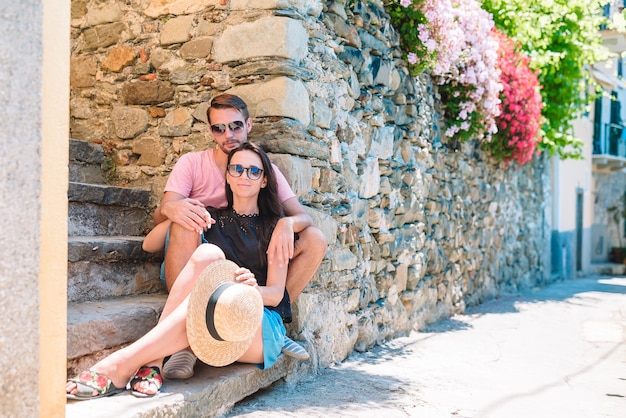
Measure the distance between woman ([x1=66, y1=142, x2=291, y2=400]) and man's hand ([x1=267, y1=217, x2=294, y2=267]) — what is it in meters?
0.04

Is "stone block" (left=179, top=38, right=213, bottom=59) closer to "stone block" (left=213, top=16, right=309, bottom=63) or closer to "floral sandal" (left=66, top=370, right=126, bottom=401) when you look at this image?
"stone block" (left=213, top=16, right=309, bottom=63)

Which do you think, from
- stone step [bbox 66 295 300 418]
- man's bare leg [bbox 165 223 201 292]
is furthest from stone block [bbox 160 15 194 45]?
stone step [bbox 66 295 300 418]

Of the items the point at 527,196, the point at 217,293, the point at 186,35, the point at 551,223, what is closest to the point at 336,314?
the point at 217,293

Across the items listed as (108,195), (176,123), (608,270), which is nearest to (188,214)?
(108,195)

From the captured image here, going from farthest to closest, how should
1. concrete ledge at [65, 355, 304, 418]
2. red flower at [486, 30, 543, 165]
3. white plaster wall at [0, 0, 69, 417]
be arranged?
red flower at [486, 30, 543, 165], concrete ledge at [65, 355, 304, 418], white plaster wall at [0, 0, 69, 417]

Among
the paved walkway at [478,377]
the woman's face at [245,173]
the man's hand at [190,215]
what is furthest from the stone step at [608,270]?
the man's hand at [190,215]

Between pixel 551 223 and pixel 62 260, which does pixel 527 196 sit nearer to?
pixel 551 223

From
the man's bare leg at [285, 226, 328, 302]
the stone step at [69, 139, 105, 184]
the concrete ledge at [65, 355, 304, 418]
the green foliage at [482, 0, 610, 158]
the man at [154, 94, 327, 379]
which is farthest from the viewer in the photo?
the green foliage at [482, 0, 610, 158]

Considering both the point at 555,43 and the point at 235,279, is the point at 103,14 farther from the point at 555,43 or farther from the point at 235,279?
the point at 555,43

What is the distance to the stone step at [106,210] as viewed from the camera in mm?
3424

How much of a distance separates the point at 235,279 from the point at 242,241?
448 mm

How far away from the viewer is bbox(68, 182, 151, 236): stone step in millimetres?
3424

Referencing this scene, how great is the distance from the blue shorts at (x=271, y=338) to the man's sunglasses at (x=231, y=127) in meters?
0.93

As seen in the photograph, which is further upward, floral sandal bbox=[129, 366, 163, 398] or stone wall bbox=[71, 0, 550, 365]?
stone wall bbox=[71, 0, 550, 365]
